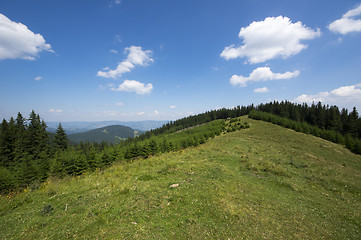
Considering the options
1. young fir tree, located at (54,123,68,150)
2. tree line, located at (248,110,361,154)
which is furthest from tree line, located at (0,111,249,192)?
tree line, located at (248,110,361,154)

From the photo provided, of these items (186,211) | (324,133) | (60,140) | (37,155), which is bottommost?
(324,133)

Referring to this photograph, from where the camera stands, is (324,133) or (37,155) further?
(324,133)

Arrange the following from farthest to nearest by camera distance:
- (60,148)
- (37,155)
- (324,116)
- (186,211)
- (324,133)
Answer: (324,116), (324,133), (60,148), (37,155), (186,211)

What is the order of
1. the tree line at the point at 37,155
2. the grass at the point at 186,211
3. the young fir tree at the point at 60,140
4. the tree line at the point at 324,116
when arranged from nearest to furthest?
the grass at the point at 186,211, the tree line at the point at 37,155, the young fir tree at the point at 60,140, the tree line at the point at 324,116

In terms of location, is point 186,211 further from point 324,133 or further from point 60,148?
point 324,133

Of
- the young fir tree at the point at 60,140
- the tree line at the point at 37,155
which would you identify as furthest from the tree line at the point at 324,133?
the young fir tree at the point at 60,140

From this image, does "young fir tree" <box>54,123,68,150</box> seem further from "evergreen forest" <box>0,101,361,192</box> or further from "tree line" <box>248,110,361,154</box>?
"tree line" <box>248,110,361,154</box>

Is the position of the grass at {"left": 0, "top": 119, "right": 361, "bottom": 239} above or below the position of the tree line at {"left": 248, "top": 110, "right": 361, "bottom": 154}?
above

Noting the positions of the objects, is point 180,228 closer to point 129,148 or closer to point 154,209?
point 154,209

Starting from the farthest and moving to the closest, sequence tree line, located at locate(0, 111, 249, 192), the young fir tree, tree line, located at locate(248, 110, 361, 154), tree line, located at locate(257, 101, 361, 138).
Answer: tree line, located at locate(257, 101, 361, 138) < the young fir tree < tree line, located at locate(248, 110, 361, 154) < tree line, located at locate(0, 111, 249, 192)

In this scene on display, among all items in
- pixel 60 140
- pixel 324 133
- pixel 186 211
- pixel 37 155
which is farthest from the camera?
pixel 324 133

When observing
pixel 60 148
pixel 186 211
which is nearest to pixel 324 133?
pixel 186 211

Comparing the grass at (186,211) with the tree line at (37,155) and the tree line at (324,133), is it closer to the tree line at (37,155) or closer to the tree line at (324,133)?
the tree line at (37,155)

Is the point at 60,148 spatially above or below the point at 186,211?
below
